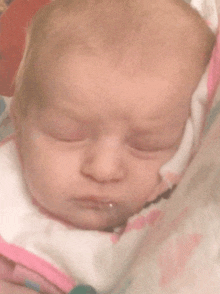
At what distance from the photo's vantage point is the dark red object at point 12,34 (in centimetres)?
103

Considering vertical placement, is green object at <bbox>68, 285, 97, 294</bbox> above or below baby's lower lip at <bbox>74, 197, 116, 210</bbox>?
below

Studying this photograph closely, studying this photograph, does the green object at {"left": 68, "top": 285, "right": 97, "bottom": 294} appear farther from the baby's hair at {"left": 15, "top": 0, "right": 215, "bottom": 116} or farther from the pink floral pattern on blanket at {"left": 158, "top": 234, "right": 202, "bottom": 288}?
the baby's hair at {"left": 15, "top": 0, "right": 215, "bottom": 116}

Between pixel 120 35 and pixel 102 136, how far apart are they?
18cm

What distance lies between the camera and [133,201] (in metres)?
0.65

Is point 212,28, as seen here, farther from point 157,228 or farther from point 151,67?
point 157,228

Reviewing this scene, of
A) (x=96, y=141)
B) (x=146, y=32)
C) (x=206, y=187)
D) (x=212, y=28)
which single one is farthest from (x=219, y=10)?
(x=206, y=187)

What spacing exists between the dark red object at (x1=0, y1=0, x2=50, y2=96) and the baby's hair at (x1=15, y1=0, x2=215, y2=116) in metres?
0.34

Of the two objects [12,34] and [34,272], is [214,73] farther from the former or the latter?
[12,34]

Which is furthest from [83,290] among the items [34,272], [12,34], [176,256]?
[12,34]

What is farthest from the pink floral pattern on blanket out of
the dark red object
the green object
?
the dark red object

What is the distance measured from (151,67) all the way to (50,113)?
20 cm

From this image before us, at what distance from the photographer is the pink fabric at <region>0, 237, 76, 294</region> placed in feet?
2.11

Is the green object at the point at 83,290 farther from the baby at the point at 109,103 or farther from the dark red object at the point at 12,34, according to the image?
Answer: the dark red object at the point at 12,34

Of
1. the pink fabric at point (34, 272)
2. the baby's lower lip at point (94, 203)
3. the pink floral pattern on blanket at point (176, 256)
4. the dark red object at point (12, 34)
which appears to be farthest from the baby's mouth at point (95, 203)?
the dark red object at point (12, 34)
